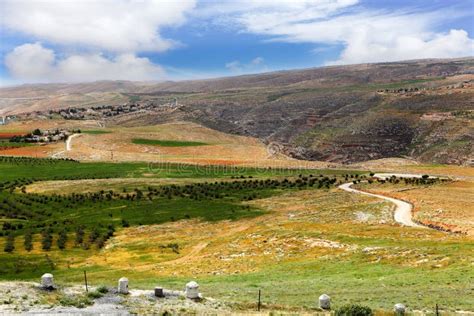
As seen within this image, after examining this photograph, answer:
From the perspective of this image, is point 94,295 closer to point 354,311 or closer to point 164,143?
point 354,311

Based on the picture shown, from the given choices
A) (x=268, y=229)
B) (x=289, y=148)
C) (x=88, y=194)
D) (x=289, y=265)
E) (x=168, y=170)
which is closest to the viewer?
(x=289, y=265)

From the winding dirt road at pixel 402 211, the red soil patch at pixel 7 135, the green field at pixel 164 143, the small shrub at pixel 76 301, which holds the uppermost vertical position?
the red soil patch at pixel 7 135

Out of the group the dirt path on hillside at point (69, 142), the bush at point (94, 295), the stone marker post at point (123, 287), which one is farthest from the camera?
the dirt path on hillside at point (69, 142)

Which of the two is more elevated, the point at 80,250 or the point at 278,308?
the point at 278,308

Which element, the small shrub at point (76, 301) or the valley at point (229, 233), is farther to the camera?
the valley at point (229, 233)

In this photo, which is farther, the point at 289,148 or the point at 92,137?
the point at 289,148

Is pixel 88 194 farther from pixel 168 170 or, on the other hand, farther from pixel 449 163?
pixel 449 163

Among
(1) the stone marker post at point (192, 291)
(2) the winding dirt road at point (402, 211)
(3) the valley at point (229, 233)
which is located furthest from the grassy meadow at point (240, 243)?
(1) the stone marker post at point (192, 291)

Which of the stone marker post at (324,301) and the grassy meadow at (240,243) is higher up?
the stone marker post at (324,301)

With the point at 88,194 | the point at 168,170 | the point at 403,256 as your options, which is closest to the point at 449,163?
the point at 168,170

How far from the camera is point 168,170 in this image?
4313 inches

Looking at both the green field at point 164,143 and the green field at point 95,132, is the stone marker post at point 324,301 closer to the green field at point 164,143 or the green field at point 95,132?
the green field at point 164,143

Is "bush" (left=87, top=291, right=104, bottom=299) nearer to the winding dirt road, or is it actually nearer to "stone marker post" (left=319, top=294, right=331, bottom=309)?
"stone marker post" (left=319, top=294, right=331, bottom=309)

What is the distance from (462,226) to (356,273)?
2300cm
